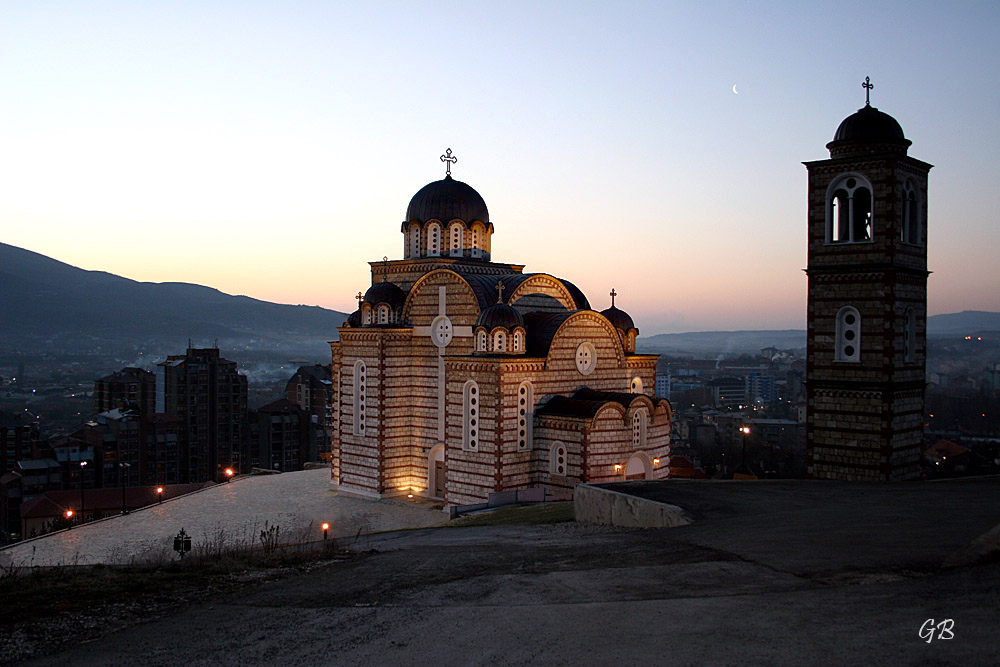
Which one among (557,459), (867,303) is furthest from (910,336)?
(557,459)

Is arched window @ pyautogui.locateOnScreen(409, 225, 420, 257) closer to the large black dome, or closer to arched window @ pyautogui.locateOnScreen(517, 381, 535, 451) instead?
arched window @ pyautogui.locateOnScreen(517, 381, 535, 451)

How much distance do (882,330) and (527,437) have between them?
37.1 ft

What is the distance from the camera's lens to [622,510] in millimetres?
14977

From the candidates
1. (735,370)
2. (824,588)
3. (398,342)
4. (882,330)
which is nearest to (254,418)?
(398,342)

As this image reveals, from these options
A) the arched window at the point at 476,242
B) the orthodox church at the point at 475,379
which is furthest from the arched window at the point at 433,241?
the arched window at the point at 476,242

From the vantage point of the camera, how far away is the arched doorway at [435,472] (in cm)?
2862

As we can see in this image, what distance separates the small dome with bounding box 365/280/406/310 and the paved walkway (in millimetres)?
6716

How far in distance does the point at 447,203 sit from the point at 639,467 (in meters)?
12.2

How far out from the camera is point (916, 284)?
724 inches

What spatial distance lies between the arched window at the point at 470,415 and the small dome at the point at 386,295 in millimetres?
4933

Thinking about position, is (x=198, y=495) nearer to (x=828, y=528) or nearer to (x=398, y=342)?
(x=398, y=342)

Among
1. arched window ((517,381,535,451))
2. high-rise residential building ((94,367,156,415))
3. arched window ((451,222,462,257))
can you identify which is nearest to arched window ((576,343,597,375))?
arched window ((517,381,535,451))

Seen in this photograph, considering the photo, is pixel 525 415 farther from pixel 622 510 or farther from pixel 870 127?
pixel 870 127

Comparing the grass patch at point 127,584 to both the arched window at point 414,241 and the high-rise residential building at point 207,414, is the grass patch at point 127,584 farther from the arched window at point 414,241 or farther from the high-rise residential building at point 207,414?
the high-rise residential building at point 207,414
